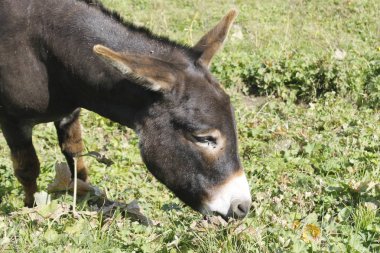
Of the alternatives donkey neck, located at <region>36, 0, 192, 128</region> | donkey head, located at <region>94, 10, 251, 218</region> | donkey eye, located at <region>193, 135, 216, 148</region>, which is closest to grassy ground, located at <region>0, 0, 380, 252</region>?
donkey head, located at <region>94, 10, 251, 218</region>

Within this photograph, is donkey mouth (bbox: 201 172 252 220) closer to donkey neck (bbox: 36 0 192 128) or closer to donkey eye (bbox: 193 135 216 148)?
donkey eye (bbox: 193 135 216 148)

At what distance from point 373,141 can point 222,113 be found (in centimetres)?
243

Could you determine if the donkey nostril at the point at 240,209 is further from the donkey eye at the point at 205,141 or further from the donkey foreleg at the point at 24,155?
the donkey foreleg at the point at 24,155

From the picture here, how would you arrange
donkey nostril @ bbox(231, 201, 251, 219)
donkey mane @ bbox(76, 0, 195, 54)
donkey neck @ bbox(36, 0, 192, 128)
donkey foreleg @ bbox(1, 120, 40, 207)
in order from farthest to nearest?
1. donkey foreleg @ bbox(1, 120, 40, 207)
2. donkey mane @ bbox(76, 0, 195, 54)
3. donkey neck @ bbox(36, 0, 192, 128)
4. donkey nostril @ bbox(231, 201, 251, 219)

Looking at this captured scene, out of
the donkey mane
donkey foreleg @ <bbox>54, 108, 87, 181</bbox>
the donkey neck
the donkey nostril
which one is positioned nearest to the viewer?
the donkey nostril

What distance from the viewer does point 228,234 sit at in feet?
10.9

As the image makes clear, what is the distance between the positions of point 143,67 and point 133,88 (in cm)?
38

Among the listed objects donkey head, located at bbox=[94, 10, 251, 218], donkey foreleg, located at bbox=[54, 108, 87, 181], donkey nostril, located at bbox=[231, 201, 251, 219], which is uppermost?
donkey head, located at bbox=[94, 10, 251, 218]

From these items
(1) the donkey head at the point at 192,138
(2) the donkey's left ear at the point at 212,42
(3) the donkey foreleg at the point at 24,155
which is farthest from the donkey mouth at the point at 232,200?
(3) the donkey foreleg at the point at 24,155

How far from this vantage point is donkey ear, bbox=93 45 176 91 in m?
3.33

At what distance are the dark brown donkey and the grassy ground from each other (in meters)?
0.33

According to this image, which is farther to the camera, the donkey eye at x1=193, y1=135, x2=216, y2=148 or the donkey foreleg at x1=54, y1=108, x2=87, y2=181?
the donkey foreleg at x1=54, y1=108, x2=87, y2=181

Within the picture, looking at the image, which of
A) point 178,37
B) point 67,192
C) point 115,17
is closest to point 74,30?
point 115,17

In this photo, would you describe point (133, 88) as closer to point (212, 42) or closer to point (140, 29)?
point (140, 29)
